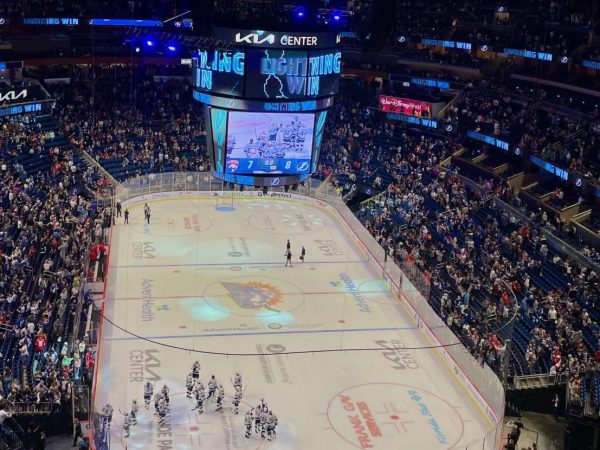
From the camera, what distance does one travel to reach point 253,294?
99.7ft

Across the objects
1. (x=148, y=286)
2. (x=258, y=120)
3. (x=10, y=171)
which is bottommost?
(x=148, y=286)

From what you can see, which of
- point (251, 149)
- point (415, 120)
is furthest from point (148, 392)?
point (415, 120)

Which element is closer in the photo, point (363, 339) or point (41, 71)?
point (363, 339)

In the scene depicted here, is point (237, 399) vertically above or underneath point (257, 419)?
underneath

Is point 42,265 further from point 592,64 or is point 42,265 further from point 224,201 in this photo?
point 592,64

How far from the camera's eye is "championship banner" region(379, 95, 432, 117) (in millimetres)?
44688

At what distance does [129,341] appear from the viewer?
25719 millimetres

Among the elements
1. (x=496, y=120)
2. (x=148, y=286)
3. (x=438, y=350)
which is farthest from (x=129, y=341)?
(x=496, y=120)

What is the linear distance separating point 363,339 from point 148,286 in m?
8.44

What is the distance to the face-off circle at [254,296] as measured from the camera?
29.0 meters

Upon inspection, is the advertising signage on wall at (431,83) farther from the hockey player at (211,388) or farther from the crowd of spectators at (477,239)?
the hockey player at (211,388)

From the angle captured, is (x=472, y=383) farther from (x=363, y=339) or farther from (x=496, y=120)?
(x=496, y=120)

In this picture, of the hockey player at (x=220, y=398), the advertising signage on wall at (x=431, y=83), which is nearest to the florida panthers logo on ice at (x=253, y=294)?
the hockey player at (x=220, y=398)

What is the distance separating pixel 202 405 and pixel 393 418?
504 cm
